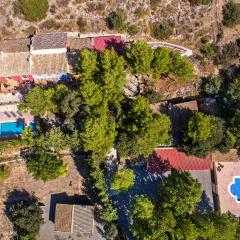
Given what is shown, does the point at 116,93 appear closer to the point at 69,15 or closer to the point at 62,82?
the point at 62,82

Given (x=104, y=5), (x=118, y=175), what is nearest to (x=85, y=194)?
(x=118, y=175)

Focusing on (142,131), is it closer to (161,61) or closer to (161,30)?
(161,61)

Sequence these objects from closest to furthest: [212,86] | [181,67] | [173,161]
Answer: [173,161] < [181,67] < [212,86]

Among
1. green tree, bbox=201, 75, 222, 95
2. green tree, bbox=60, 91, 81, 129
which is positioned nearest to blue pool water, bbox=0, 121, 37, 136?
green tree, bbox=60, 91, 81, 129

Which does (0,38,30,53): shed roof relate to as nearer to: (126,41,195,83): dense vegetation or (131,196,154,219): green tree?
(126,41,195,83): dense vegetation

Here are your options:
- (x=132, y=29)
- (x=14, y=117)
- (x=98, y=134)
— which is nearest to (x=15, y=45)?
(x=14, y=117)

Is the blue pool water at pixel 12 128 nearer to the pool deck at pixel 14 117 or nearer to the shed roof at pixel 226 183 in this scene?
the pool deck at pixel 14 117

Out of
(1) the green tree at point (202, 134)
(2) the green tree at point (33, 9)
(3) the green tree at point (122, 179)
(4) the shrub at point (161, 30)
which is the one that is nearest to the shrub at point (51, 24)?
(2) the green tree at point (33, 9)
